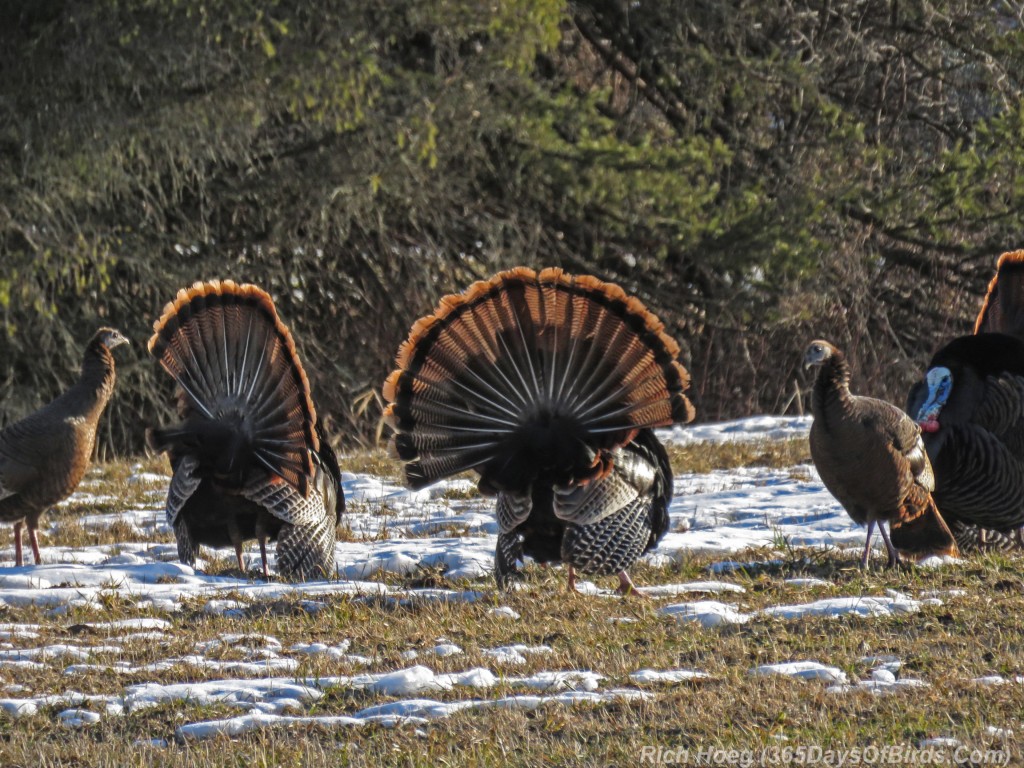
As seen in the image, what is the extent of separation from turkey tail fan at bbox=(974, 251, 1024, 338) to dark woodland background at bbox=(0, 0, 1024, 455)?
5.59 meters

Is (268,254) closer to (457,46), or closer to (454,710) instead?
(457,46)

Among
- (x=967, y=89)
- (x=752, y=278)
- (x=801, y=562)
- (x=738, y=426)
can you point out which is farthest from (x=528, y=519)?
(x=967, y=89)

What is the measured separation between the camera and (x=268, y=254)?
45.0 ft

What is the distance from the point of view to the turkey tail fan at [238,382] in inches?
266

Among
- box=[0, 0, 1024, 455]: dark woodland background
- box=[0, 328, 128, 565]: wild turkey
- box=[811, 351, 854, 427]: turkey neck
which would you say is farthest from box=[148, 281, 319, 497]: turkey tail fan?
box=[0, 0, 1024, 455]: dark woodland background

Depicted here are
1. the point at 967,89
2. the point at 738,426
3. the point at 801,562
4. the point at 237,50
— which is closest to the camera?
the point at 801,562

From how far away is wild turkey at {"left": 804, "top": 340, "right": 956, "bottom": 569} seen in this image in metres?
6.31

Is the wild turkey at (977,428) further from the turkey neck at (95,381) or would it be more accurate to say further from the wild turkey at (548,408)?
the turkey neck at (95,381)

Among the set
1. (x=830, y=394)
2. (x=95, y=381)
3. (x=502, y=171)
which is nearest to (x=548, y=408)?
(x=830, y=394)

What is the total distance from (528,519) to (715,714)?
220 centimetres

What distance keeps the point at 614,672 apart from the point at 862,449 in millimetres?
2043

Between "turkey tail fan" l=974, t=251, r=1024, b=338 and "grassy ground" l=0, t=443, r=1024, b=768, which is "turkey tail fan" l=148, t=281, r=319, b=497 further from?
"turkey tail fan" l=974, t=251, r=1024, b=338

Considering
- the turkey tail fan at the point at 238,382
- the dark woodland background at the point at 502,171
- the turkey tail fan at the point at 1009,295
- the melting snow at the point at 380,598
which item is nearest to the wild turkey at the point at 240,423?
the turkey tail fan at the point at 238,382

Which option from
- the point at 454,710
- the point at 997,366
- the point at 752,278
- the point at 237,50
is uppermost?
the point at 237,50
